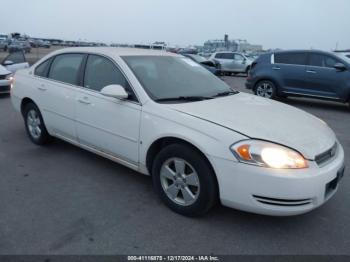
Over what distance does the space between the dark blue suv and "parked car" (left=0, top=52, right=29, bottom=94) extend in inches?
292

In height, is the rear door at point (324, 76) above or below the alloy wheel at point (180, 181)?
above

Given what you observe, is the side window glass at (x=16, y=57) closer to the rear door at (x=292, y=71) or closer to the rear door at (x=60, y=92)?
the rear door at (x=60, y=92)

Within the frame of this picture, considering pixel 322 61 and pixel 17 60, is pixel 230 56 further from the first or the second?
pixel 17 60

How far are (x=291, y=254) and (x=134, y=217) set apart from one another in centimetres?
143

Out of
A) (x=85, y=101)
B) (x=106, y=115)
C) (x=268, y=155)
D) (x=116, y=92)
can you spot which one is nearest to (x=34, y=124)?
(x=85, y=101)

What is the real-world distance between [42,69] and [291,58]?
300 inches

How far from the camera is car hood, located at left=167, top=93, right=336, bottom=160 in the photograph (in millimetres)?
2887

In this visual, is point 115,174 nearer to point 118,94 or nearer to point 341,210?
point 118,94

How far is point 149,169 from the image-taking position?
356 cm

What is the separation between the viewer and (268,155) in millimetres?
2746

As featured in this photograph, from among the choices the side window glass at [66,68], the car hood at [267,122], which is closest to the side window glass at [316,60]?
the car hood at [267,122]

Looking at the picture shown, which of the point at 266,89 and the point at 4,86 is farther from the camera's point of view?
the point at 266,89

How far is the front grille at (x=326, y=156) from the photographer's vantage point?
2895 mm

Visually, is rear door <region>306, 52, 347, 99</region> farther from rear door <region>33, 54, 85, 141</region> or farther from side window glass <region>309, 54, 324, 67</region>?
rear door <region>33, 54, 85, 141</region>
